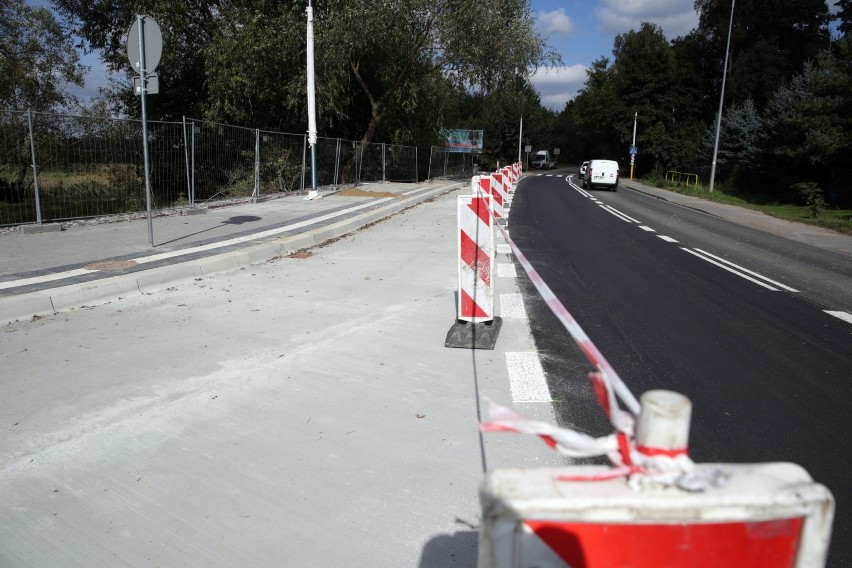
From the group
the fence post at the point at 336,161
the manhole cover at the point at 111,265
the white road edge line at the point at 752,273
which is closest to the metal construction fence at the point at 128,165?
the fence post at the point at 336,161

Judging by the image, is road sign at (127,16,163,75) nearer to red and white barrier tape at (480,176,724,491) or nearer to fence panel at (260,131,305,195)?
red and white barrier tape at (480,176,724,491)

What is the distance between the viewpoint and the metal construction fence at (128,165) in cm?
1069

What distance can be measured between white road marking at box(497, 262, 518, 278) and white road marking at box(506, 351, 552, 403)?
364cm

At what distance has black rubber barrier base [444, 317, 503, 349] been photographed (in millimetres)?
5312

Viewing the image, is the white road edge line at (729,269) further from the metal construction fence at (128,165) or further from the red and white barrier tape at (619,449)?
the metal construction fence at (128,165)

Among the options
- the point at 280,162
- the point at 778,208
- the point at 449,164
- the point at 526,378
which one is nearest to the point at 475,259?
the point at 526,378

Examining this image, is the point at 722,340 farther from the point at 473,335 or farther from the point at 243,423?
the point at 243,423

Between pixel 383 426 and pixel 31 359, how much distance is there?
3.11m

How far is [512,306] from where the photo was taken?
6934 millimetres

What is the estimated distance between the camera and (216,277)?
7.99 meters

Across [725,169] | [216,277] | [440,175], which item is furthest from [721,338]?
[725,169]

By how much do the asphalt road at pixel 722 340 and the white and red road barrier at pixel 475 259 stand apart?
2.17ft

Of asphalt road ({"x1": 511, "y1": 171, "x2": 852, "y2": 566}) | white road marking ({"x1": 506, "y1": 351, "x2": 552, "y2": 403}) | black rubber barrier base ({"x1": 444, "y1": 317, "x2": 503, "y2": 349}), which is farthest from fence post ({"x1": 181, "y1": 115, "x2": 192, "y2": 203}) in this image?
white road marking ({"x1": 506, "y1": 351, "x2": 552, "y2": 403})

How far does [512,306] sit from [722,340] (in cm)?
221
